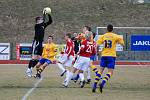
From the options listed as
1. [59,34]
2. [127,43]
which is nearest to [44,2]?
[59,34]

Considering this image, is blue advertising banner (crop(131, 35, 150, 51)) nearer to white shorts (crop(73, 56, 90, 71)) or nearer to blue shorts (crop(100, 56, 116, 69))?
white shorts (crop(73, 56, 90, 71))

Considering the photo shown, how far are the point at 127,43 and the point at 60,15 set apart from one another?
46.0 feet

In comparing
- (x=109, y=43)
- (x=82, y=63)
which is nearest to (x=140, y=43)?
(x=82, y=63)

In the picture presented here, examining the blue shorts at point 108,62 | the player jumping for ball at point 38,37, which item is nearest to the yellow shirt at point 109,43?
the blue shorts at point 108,62

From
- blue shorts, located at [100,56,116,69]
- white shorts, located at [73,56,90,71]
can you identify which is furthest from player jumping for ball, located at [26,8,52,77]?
blue shorts, located at [100,56,116,69]

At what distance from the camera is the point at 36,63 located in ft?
65.0

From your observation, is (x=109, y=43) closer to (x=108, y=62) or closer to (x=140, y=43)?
(x=108, y=62)

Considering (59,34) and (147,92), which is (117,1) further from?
(147,92)

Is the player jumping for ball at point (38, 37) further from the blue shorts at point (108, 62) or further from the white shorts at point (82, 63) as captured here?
the blue shorts at point (108, 62)

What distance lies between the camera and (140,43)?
42.2m

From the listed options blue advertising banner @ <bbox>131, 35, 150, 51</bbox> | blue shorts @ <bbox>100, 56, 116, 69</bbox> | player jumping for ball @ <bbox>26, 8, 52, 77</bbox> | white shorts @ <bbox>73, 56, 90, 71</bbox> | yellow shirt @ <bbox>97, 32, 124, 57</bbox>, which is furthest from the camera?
blue advertising banner @ <bbox>131, 35, 150, 51</bbox>

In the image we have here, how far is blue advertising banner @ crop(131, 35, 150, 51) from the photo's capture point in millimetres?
41531

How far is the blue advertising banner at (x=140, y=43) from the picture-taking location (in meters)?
41.5

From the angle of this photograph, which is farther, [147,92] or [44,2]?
[44,2]
